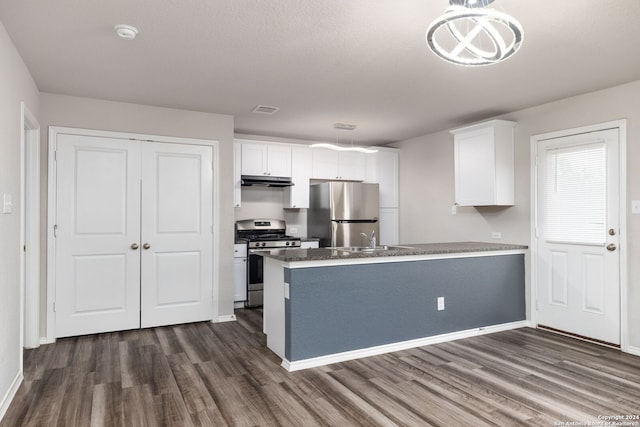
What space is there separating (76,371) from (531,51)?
4.13m

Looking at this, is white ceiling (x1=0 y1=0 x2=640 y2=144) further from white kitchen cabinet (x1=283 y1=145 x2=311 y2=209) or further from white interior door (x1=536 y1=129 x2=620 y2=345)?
white kitchen cabinet (x1=283 y1=145 x2=311 y2=209)

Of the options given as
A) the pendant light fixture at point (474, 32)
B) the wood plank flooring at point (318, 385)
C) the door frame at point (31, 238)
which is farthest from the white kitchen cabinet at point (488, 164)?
the door frame at point (31, 238)

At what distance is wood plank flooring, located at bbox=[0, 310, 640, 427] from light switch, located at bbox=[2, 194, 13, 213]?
122cm

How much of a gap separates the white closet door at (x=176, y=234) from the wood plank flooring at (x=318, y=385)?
58 cm

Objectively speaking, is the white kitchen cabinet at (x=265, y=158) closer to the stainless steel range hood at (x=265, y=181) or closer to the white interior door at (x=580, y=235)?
the stainless steel range hood at (x=265, y=181)

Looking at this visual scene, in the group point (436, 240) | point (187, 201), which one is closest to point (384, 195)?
point (436, 240)

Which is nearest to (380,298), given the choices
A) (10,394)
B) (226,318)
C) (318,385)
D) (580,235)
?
(318,385)

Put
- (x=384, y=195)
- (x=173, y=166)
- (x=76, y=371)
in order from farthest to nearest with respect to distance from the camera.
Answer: (x=384, y=195) → (x=173, y=166) → (x=76, y=371)

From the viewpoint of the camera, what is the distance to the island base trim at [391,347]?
10.6 ft

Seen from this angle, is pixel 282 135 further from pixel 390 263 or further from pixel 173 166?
pixel 390 263

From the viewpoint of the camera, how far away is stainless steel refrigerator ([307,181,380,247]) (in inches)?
228

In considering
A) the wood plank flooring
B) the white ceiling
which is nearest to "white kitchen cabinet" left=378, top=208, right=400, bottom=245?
the white ceiling

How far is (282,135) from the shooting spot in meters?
6.04

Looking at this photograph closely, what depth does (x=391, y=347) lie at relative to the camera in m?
3.65
